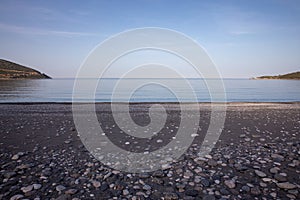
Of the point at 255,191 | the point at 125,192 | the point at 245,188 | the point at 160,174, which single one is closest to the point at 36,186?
the point at 125,192

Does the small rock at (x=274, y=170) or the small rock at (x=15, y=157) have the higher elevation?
the small rock at (x=15, y=157)

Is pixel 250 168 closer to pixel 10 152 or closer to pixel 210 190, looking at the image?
pixel 210 190

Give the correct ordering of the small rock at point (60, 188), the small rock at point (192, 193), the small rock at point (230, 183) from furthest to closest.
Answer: the small rock at point (230, 183), the small rock at point (60, 188), the small rock at point (192, 193)

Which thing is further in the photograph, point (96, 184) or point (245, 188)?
point (96, 184)

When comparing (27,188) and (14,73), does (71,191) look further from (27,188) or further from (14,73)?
(14,73)

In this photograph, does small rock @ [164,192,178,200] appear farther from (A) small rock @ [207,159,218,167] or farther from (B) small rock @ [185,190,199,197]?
(A) small rock @ [207,159,218,167]

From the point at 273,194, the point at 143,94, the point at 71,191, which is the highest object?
the point at 143,94

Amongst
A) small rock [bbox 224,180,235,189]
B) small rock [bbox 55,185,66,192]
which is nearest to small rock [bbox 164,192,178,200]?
small rock [bbox 224,180,235,189]

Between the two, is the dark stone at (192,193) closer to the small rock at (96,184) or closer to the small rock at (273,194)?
the small rock at (273,194)

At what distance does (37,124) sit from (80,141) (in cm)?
447

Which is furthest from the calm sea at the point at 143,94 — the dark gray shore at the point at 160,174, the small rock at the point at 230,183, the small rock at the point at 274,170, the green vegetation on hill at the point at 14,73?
the green vegetation on hill at the point at 14,73

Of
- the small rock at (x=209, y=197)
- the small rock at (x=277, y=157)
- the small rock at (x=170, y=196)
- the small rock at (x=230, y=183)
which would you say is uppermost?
the small rock at (x=277, y=157)

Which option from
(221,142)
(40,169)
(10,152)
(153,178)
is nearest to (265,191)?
(153,178)

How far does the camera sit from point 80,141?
8273 millimetres
